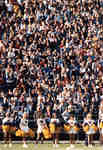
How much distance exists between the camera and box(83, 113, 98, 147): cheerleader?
15496 millimetres

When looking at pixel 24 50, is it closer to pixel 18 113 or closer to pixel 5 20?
pixel 5 20

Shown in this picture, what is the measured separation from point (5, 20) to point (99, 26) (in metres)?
5.82

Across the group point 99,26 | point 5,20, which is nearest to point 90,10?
point 99,26

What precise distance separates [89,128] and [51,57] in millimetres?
5596

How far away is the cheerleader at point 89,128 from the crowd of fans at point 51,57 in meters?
1.09

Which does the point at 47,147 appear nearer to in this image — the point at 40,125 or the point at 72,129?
the point at 40,125

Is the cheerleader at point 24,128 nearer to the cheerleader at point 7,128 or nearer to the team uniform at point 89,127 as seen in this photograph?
the cheerleader at point 7,128

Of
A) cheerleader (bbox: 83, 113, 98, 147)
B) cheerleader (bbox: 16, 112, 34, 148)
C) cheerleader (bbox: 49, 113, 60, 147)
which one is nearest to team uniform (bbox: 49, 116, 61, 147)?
cheerleader (bbox: 49, 113, 60, 147)

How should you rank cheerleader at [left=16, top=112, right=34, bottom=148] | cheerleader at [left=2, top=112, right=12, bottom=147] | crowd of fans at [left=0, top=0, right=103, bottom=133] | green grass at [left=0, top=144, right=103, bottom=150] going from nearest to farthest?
green grass at [left=0, top=144, right=103, bottom=150], cheerleader at [left=16, top=112, right=34, bottom=148], cheerleader at [left=2, top=112, right=12, bottom=147], crowd of fans at [left=0, top=0, right=103, bottom=133]

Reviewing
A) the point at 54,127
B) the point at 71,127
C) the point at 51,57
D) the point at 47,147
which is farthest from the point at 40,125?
the point at 51,57

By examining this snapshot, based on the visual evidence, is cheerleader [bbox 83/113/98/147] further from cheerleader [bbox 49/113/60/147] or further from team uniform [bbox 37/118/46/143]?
team uniform [bbox 37/118/46/143]

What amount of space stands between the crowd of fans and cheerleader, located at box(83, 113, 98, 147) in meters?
1.09

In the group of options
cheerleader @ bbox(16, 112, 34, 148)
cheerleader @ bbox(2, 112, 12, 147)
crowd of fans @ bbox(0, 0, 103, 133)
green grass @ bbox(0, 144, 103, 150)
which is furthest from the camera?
crowd of fans @ bbox(0, 0, 103, 133)

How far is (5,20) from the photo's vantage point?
Answer: 72.0 feet
